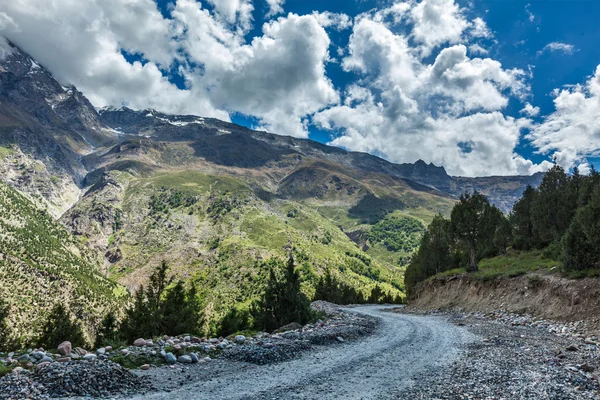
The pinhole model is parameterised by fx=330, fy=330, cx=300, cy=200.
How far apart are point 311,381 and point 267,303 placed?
931 inches

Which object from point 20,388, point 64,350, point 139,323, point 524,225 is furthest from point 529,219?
point 20,388

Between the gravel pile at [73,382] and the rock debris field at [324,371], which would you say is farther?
the rock debris field at [324,371]

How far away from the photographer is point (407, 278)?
95.1 meters

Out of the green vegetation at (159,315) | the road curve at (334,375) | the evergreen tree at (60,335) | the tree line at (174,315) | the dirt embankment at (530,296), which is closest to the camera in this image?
the road curve at (334,375)

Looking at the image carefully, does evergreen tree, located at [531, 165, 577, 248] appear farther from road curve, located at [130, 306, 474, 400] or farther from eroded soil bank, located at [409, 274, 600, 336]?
road curve, located at [130, 306, 474, 400]

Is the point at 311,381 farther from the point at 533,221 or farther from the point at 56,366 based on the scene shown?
the point at 533,221

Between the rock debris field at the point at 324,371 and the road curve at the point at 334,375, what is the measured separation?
0.03 m

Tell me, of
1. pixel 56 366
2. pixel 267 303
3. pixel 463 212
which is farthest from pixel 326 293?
pixel 56 366

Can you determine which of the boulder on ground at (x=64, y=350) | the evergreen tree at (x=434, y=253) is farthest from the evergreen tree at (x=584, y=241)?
the evergreen tree at (x=434, y=253)

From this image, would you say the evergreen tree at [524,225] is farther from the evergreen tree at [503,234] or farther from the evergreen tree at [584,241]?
the evergreen tree at [584,241]

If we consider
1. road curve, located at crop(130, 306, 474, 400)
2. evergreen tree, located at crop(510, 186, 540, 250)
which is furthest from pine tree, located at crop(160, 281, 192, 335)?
evergreen tree, located at crop(510, 186, 540, 250)

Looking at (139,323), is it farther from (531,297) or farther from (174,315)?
(531,297)

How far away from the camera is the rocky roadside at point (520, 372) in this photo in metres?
10.1

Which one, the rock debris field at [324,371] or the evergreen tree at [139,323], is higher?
the rock debris field at [324,371]
